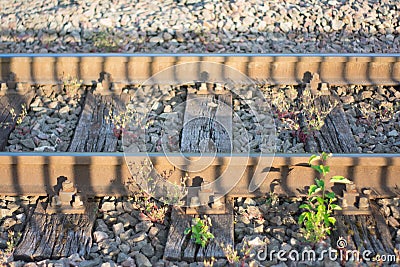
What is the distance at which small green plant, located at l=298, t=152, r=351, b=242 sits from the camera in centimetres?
462

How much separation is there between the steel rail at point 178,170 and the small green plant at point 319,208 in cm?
11

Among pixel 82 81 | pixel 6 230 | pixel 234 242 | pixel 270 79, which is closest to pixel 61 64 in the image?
pixel 82 81

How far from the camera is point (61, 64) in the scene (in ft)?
22.6

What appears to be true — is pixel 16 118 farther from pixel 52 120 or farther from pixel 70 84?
→ pixel 70 84

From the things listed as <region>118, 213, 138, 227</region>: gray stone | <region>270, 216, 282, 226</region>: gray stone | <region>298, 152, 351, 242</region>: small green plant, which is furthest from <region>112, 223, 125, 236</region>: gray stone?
<region>298, 152, 351, 242</region>: small green plant

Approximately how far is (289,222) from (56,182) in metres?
1.68

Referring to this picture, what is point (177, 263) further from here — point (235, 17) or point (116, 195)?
point (235, 17)

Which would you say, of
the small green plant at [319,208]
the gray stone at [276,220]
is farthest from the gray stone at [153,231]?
the small green plant at [319,208]

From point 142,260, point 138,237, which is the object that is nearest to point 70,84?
point 138,237

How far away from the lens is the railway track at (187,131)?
16.4 ft

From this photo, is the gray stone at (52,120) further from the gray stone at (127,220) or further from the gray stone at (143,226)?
the gray stone at (143,226)

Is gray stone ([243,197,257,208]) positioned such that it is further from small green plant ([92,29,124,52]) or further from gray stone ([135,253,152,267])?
small green plant ([92,29,124,52])

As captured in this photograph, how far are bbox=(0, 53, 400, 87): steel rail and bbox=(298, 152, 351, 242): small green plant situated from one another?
199cm

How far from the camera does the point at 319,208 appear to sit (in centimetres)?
467
